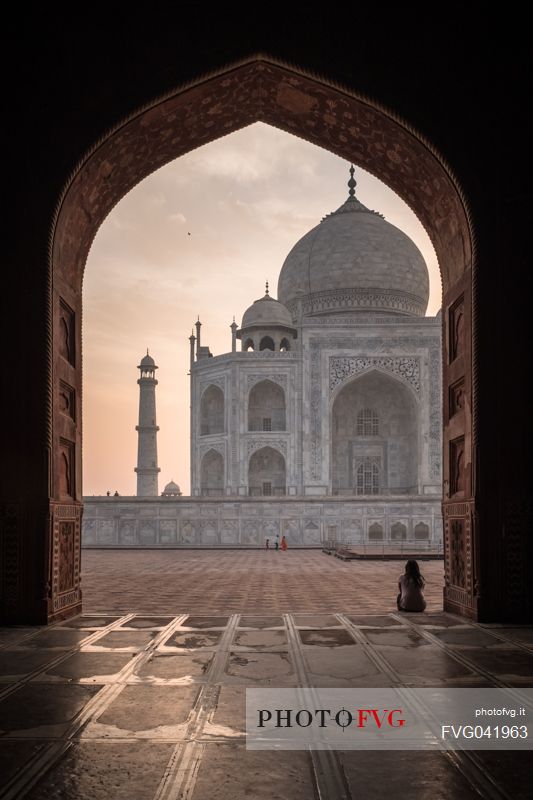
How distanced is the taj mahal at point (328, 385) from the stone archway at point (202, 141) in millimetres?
15358

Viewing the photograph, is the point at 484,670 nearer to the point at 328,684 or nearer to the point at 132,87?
the point at 328,684

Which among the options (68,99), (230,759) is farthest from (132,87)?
(230,759)

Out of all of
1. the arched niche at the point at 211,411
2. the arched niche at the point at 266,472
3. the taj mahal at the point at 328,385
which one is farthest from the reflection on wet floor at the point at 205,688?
the arched niche at the point at 211,411

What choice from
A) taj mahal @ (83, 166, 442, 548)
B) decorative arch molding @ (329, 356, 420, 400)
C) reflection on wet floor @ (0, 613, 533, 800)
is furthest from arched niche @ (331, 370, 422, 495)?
reflection on wet floor @ (0, 613, 533, 800)

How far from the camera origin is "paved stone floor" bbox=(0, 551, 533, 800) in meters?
2.21

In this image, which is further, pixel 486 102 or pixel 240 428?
pixel 240 428

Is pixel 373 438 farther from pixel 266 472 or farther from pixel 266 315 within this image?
pixel 266 315

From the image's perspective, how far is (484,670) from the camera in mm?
3693

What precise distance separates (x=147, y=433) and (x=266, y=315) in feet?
21.7

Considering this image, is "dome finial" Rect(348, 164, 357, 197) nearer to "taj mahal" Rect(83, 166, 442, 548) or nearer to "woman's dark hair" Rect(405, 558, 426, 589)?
"taj mahal" Rect(83, 166, 442, 548)

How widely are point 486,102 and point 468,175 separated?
0.55 metres

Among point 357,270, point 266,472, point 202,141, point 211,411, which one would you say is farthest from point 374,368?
point 202,141

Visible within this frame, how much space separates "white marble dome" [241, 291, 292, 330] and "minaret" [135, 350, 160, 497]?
4.33 meters

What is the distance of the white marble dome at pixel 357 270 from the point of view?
28.5 meters
